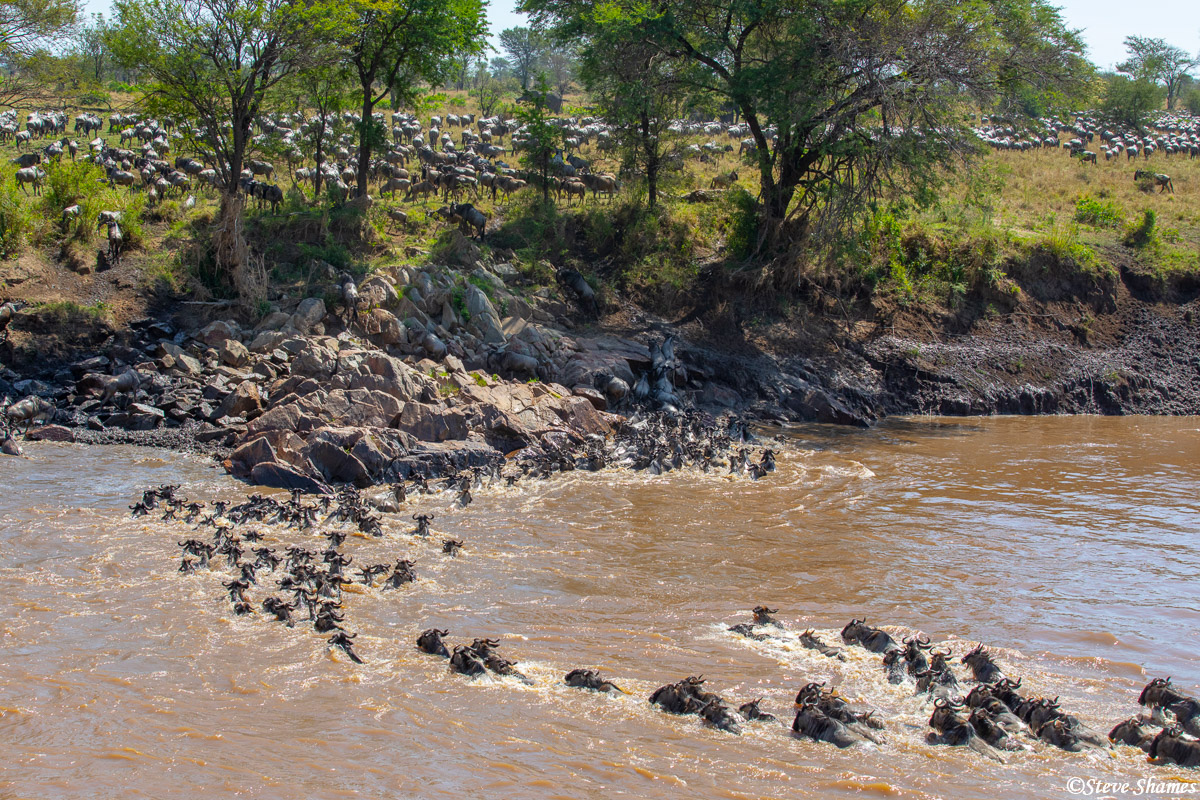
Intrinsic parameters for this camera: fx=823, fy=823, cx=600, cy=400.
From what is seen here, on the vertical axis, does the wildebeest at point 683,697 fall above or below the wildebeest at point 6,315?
below

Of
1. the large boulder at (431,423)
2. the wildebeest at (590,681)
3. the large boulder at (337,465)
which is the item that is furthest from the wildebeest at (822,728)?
the large boulder at (431,423)

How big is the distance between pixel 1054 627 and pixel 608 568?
365 centimetres

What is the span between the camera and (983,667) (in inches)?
214

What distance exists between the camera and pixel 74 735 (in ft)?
14.2

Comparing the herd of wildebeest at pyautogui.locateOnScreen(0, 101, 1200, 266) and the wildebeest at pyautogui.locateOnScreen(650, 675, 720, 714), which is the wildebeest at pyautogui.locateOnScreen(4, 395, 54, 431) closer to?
the herd of wildebeest at pyautogui.locateOnScreen(0, 101, 1200, 266)

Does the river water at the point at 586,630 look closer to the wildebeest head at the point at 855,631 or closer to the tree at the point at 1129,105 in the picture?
the wildebeest head at the point at 855,631

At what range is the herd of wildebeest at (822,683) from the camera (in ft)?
15.0

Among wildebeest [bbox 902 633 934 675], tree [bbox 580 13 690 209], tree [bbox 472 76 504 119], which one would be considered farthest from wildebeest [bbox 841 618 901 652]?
tree [bbox 472 76 504 119]

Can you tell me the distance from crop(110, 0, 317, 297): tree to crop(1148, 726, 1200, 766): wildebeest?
13627 mm

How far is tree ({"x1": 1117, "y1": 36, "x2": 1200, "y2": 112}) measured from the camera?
53.3m

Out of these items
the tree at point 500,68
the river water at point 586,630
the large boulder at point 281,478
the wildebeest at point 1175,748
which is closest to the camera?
the river water at point 586,630

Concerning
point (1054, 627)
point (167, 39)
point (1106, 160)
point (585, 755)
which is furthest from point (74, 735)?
point (1106, 160)

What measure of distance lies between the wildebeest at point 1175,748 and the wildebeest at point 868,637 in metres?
1.57

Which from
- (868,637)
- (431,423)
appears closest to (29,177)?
(431,423)
